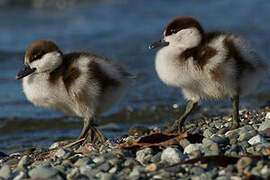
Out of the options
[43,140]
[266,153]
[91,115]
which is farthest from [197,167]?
[43,140]

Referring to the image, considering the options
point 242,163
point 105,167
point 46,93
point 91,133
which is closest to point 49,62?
point 46,93

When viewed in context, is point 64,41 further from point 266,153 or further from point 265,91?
point 266,153

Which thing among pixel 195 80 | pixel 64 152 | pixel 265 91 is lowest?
pixel 265 91

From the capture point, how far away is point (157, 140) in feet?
15.3

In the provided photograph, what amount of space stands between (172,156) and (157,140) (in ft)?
1.66

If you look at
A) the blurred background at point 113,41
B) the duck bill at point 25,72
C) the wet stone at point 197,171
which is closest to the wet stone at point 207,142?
the wet stone at point 197,171

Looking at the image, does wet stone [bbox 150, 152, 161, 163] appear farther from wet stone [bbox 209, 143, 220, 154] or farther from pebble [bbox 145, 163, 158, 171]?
wet stone [bbox 209, 143, 220, 154]

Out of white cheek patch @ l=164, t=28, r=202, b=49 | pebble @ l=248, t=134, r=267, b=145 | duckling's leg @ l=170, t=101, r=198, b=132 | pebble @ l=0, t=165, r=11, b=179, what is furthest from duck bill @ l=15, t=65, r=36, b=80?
pebble @ l=248, t=134, r=267, b=145

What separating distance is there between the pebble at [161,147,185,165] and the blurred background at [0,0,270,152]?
2280mm

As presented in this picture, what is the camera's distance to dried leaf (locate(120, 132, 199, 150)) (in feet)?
14.9

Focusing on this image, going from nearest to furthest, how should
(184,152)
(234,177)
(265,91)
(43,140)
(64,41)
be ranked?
(234,177), (184,152), (43,140), (265,91), (64,41)

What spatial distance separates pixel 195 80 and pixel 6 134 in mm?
2923

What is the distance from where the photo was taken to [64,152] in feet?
15.5

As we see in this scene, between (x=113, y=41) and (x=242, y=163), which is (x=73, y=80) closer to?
(x=242, y=163)
